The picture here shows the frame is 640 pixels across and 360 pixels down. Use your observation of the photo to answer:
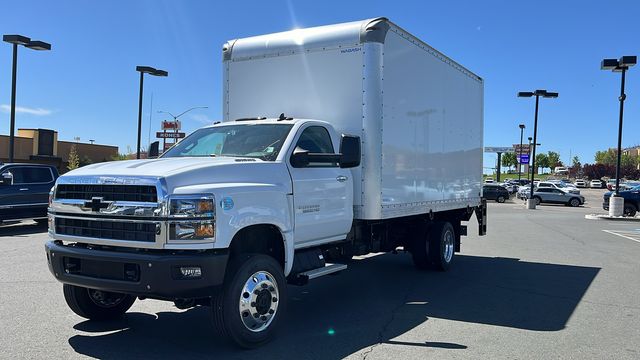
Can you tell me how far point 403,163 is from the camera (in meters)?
7.71

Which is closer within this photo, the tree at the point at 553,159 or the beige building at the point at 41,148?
the beige building at the point at 41,148

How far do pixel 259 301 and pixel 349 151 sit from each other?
71.7 inches

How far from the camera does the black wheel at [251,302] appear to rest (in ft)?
15.7

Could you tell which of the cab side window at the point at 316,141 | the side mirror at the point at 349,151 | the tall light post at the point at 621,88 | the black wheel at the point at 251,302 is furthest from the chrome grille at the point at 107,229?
the tall light post at the point at 621,88

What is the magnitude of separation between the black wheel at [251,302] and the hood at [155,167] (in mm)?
952

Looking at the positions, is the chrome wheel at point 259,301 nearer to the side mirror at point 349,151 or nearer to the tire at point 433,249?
the side mirror at point 349,151

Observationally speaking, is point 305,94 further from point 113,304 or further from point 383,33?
point 113,304

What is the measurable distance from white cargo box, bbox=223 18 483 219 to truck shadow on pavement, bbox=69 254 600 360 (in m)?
1.23

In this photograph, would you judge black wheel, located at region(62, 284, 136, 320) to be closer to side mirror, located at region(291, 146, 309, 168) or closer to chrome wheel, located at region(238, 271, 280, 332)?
chrome wheel, located at region(238, 271, 280, 332)

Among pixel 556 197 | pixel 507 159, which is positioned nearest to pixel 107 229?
pixel 556 197

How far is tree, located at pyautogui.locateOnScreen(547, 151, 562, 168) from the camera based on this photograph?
165 meters

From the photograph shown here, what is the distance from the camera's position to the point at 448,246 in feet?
33.1

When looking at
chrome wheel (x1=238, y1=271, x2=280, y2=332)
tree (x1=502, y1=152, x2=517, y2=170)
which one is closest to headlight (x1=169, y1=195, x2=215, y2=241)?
chrome wheel (x1=238, y1=271, x2=280, y2=332)

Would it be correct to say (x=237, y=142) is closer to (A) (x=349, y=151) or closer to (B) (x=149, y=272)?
(A) (x=349, y=151)
